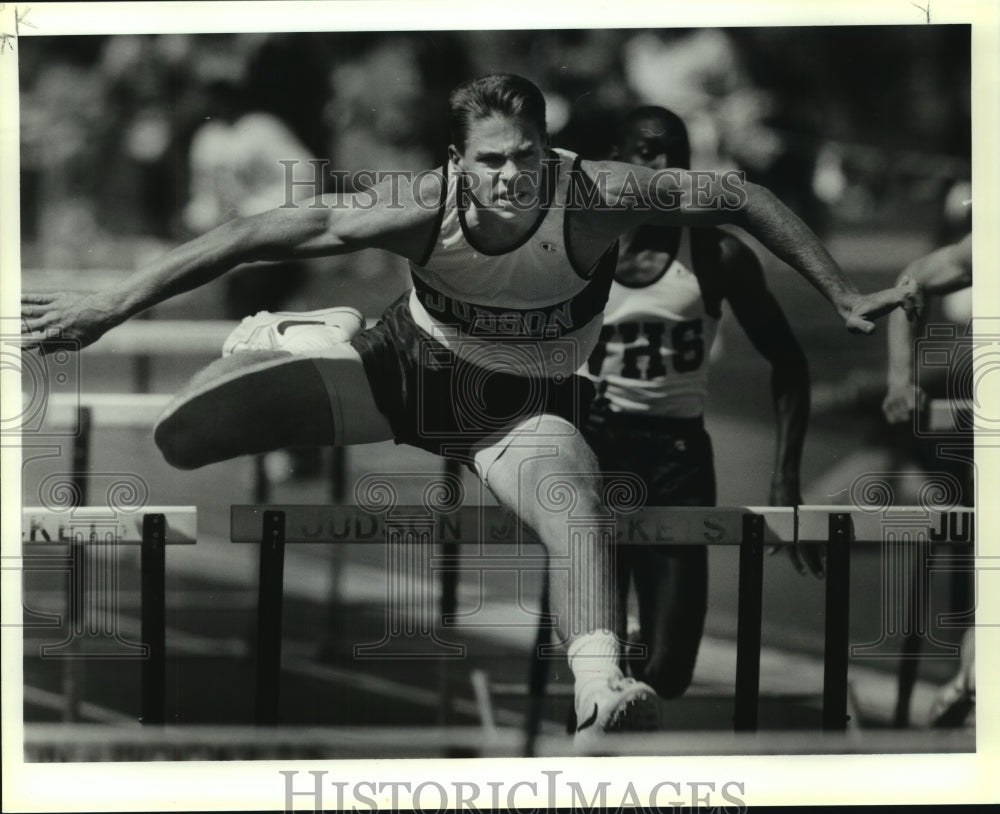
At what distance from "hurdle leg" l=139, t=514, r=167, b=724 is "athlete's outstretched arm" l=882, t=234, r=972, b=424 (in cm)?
240

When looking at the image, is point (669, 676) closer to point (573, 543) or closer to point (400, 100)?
point (573, 543)

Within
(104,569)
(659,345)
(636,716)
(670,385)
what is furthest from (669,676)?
(104,569)

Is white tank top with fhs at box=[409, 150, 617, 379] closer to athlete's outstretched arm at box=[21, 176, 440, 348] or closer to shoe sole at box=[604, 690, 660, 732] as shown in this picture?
athlete's outstretched arm at box=[21, 176, 440, 348]

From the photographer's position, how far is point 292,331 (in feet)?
13.5

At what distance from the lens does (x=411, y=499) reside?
13.5 ft

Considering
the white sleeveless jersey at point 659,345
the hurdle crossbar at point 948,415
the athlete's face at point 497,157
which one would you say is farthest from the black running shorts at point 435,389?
the hurdle crossbar at point 948,415

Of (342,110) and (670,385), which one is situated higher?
(342,110)

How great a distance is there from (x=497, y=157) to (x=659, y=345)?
802 millimetres

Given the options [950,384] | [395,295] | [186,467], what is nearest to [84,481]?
[186,467]

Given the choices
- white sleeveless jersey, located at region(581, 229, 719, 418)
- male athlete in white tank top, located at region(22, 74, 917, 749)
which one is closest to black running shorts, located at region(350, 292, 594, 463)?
male athlete in white tank top, located at region(22, 74, 917, 749)

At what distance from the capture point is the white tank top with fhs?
4.10 metres

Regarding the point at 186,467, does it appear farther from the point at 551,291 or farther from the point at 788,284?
the point at 788,284

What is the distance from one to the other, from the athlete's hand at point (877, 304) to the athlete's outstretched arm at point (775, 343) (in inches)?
7.9

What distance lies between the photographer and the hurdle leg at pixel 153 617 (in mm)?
4070
